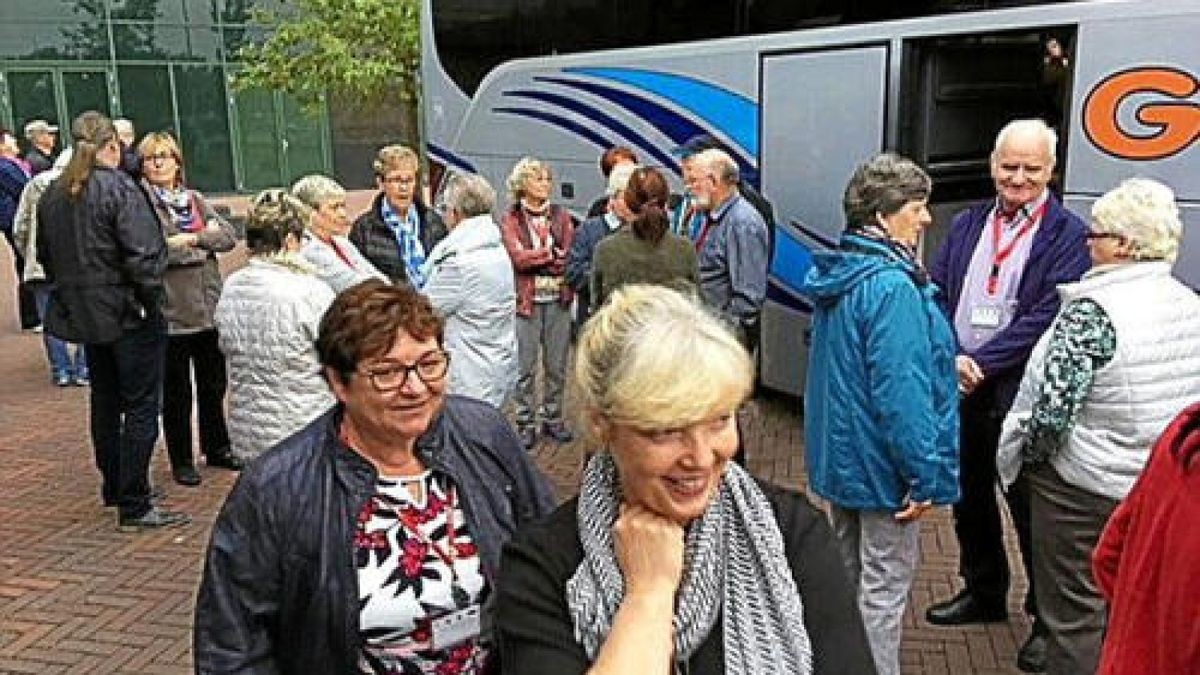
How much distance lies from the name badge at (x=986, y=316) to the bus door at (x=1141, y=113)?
1.46 m

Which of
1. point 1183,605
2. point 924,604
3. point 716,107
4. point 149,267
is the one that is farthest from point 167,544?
point 1183,605

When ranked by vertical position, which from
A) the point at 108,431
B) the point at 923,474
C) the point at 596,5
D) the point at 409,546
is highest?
the point at 596,5

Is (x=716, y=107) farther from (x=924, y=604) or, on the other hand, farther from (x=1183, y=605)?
(x=1183, y=605)

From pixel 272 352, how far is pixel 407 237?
238 centimetres

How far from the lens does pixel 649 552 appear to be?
1585mm

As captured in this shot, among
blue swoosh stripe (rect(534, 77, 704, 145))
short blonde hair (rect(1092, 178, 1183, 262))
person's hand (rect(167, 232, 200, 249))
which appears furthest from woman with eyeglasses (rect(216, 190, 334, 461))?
blue swoosh stripe (rect(534, 77, 704, 145))

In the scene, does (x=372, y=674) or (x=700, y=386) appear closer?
(x=700, y=386)

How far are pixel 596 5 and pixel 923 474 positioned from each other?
246 inches

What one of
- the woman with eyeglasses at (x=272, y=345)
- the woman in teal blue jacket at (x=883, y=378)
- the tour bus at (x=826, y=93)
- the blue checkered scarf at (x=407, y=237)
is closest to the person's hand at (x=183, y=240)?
the blue checkered scarf at (x=407, y=237)

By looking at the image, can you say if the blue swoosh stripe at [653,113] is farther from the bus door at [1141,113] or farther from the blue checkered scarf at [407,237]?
the bus door at [1141,113]

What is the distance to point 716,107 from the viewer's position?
24.9 feet

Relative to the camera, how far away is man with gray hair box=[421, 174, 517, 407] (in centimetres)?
538

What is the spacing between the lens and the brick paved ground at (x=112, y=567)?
175 inches

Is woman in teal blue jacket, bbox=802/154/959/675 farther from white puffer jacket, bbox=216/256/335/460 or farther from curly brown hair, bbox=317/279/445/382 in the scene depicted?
white puffer jacket, bbox=216/256/335/460
